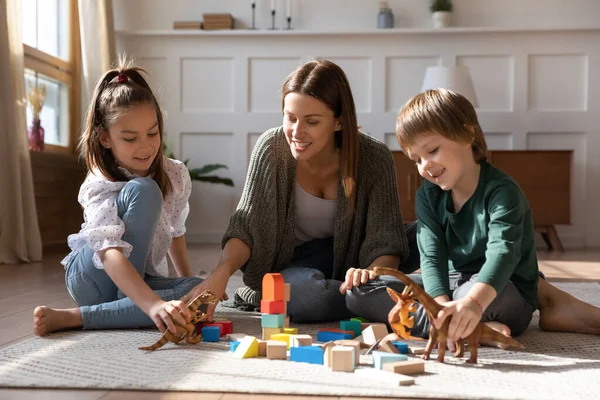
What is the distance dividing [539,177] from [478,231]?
3480mm

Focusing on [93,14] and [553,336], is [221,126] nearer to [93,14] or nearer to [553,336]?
[93,14]

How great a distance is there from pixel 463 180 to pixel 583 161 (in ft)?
13.1

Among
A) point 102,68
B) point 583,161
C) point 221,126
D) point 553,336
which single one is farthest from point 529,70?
point 553,336

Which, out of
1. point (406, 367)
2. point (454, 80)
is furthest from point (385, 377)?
point (454, 80)

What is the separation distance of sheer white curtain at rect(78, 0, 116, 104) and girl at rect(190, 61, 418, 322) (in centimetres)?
300

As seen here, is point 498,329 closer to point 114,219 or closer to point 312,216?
point 312,216

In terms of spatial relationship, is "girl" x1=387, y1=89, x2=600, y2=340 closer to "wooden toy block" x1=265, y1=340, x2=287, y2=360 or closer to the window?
"wooden toy block" x1=265, y1=340, x2=287, y2=360

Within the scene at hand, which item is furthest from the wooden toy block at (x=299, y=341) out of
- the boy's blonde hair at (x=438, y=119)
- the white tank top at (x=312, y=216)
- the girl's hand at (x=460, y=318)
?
the white tank top at (x=312, y=216)

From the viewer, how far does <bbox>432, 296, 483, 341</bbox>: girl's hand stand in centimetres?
137

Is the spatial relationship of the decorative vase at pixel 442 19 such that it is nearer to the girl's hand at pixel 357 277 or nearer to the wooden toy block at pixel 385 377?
the girl's hand at pixel 357 277

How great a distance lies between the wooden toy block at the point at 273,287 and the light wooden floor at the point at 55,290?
1.31 ft

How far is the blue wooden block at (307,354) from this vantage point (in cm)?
141

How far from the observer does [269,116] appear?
5578 mm

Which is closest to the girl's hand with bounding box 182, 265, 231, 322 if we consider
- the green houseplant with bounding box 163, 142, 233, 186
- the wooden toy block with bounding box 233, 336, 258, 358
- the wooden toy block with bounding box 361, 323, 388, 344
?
the wooden toy block with bounding box 233, 336, 258, 358
